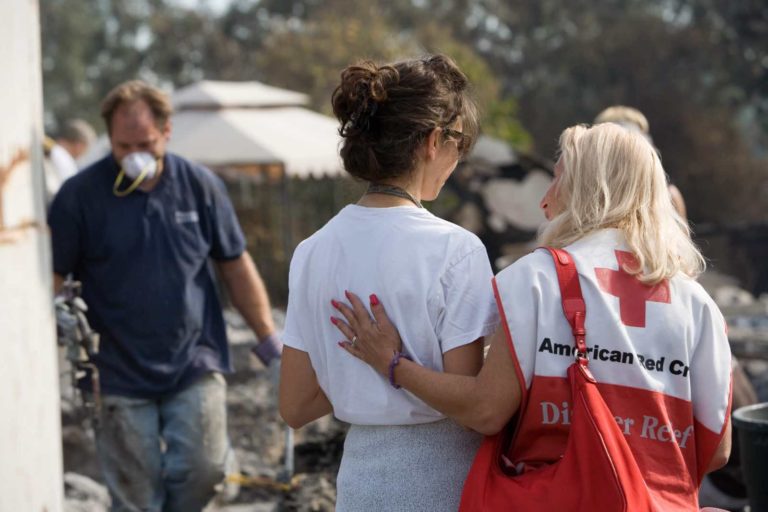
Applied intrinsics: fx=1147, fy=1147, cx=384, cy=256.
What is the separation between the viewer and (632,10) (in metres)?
28.5

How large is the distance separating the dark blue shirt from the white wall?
101 inches

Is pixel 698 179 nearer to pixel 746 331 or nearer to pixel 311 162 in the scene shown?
pixel 311 162

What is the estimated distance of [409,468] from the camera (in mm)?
2713

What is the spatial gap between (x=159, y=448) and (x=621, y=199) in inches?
111

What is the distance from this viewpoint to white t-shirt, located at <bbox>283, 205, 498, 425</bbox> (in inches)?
105

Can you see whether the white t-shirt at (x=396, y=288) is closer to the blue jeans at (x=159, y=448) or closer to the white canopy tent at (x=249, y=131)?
the blue jeans at (x=159, y=448)

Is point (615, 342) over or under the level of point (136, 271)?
over

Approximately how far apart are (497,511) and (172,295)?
254 centimetres

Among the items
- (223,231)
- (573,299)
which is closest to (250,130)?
(223,231)

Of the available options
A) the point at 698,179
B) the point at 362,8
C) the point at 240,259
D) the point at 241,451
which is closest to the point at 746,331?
the point at 241,451

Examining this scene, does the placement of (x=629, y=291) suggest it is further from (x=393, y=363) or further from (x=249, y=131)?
(x=249, y=131)

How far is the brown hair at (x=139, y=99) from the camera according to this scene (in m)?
4.98

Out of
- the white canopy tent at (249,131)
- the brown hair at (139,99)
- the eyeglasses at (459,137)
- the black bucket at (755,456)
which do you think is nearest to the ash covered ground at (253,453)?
the brown hair at (139,99)

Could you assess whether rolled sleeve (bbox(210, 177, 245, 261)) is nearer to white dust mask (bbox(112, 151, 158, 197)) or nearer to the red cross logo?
white dust mask (bbox(112, 151, 158, 197))
